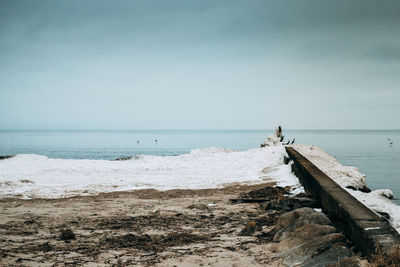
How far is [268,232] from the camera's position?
4.66 m

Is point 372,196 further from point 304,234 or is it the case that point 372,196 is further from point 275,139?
point 275,139

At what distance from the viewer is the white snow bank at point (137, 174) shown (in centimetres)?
955

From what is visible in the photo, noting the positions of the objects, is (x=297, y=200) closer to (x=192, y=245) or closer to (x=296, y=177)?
(x=192, y=245)

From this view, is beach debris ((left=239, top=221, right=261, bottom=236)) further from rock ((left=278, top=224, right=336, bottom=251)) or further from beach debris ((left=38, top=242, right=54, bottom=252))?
beach debris ((left=38, top=242, right=54, bottom=252))

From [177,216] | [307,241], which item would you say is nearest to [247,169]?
[177,216]

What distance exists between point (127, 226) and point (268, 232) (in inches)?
87.4

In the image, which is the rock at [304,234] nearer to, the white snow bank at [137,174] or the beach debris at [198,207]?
the beach debris at [198,207]

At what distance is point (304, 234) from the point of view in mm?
3887

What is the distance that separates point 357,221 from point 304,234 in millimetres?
611

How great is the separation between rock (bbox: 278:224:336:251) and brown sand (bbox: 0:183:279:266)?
24cm

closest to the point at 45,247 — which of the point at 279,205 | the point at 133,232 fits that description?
the point at 133,232

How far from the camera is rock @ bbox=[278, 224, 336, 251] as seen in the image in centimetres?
380

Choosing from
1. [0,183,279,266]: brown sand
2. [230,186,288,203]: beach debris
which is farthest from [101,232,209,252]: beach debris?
[230,186,288,203]: beach debris

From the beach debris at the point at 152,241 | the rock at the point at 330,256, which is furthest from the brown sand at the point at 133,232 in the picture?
the rock at the point at 330,256
